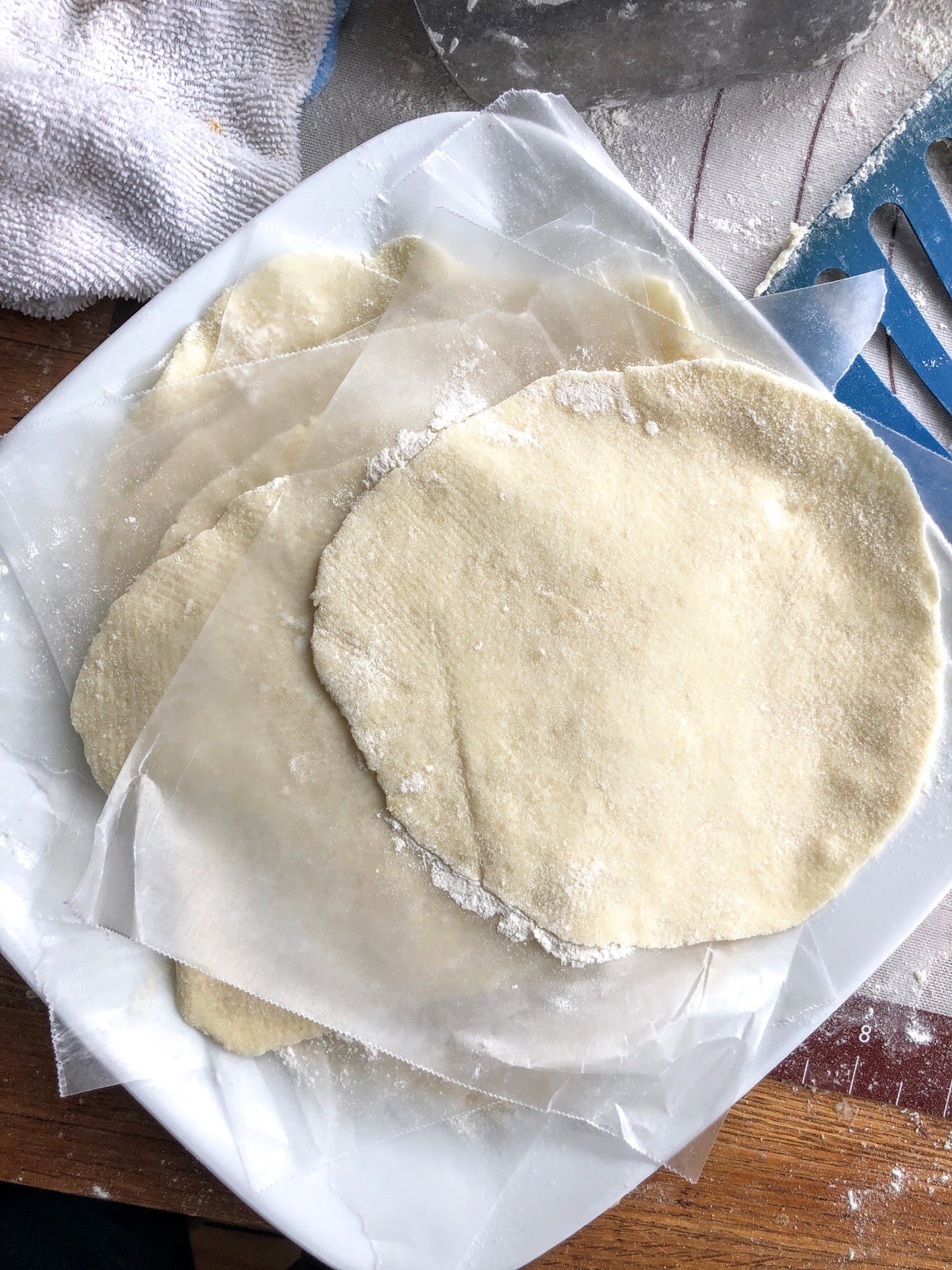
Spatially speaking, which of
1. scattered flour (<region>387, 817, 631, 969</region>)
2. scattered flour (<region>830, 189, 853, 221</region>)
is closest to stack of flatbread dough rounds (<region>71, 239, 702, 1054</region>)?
scattered flour (<region>387, 817, 631, 969</region>)

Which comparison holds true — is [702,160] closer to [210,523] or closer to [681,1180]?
[210,523]

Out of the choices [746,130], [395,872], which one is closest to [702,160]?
[746,130]

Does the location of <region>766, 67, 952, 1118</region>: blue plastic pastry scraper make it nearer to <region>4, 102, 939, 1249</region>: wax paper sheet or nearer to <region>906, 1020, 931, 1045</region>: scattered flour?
<region>906, 1020, 931, 1045</region>: scattered flour

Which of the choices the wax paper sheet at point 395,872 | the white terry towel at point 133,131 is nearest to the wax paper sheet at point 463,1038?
the wax paper sheet at point 395,872

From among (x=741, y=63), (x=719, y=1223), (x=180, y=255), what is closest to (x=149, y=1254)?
(x=719, y=1223)

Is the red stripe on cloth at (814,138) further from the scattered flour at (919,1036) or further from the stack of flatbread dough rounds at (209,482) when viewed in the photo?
the scattered flour at (919,1036)

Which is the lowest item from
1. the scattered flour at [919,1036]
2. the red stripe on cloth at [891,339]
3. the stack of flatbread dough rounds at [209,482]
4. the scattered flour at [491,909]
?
the scattered flour at [919,1036]

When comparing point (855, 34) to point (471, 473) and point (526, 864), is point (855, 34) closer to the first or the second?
point (471, 473)
